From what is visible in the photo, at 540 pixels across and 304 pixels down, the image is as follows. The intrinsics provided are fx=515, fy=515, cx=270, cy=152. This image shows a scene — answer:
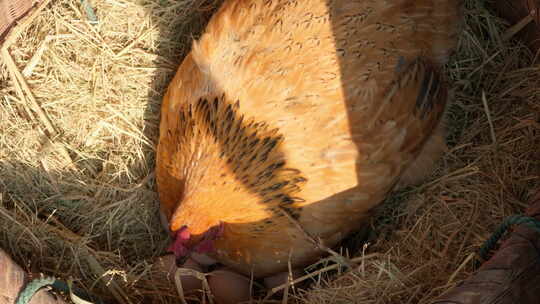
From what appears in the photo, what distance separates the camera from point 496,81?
243 centimetres

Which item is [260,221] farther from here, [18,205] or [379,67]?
[18,205]

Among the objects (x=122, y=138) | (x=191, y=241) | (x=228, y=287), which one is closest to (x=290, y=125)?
(x=191, y=241)

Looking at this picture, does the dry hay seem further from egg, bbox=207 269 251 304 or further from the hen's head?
the hen's head

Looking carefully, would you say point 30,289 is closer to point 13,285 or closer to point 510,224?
point 13,285

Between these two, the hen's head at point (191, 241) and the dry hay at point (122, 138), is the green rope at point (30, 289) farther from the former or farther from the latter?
the hen's head at point (191, 241)

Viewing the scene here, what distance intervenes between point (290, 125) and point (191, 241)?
0.56m

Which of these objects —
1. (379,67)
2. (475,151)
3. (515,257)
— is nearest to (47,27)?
(379,67)

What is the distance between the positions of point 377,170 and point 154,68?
1.19m

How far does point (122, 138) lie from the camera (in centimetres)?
246

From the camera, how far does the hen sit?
1900mm

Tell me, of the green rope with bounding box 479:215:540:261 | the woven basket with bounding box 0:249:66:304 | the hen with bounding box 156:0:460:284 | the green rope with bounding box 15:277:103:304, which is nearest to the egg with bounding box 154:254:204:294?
the hen with bounding box 156:0:460:284

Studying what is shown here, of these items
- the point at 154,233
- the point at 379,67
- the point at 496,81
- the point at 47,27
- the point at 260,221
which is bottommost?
the point at 154,233

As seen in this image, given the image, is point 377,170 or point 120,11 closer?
point 377,170

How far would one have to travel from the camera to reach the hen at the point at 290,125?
1.90 m
